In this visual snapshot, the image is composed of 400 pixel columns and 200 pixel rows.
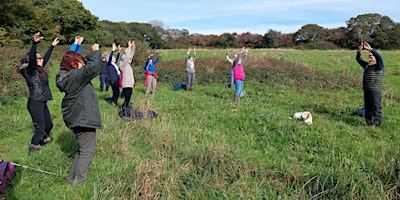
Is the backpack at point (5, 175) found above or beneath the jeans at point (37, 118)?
beneath

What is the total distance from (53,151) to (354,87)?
13.8 m

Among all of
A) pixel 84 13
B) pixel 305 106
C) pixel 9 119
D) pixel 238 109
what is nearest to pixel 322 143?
pixel 238 109

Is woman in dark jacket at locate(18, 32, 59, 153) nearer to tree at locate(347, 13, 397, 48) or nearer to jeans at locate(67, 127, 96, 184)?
jeans at locate(67, 127, 96, 184)

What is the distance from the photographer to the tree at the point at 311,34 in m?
68.1

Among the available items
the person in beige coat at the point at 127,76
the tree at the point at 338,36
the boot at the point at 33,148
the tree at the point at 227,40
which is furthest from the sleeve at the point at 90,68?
the tree at the point at 227,40

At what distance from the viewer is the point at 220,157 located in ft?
14.2

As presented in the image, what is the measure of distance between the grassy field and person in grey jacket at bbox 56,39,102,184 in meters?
0.29

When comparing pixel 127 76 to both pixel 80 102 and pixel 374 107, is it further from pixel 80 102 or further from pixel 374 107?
pixel 374 107

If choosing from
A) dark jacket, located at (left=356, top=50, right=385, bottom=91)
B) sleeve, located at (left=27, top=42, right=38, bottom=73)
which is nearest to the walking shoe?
sleeve, located at (left=27, top=42, right=38, bottom=73)

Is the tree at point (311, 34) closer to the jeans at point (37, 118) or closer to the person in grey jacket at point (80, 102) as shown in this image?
the jeans at point (37, 118)

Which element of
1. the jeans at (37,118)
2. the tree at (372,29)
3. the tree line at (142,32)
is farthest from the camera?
the tree at (372,29)

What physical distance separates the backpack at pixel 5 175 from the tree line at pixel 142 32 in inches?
716

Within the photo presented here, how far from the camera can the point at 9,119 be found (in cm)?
718

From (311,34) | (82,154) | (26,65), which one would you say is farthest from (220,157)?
(311,34)
